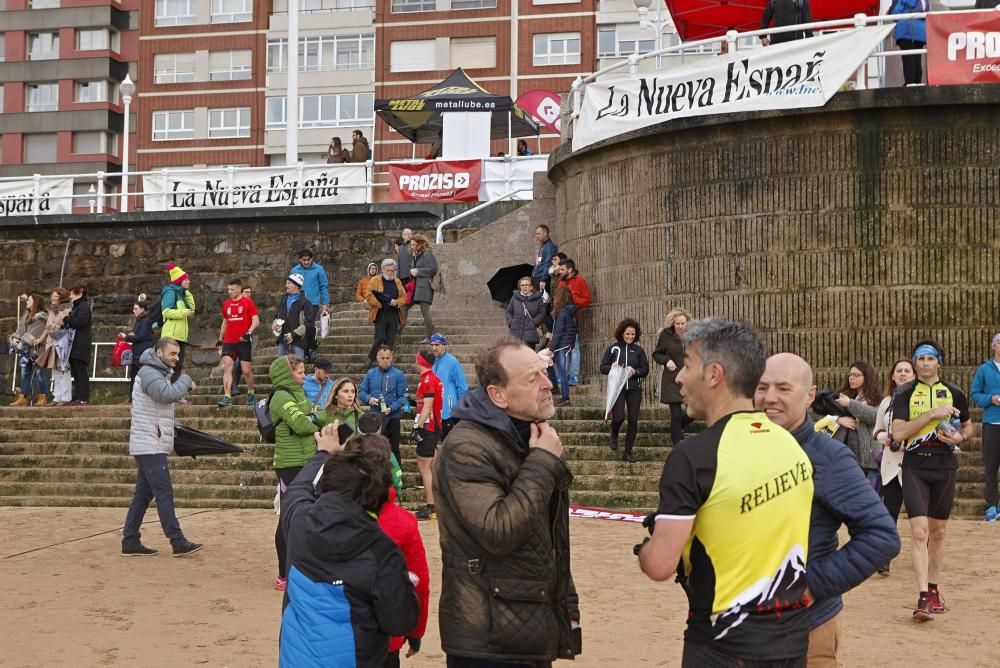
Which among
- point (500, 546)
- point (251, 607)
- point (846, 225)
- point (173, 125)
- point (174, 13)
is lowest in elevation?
point (251, 607)

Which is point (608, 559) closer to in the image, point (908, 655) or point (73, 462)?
point (908, 655)

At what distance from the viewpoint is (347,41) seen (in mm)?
52062

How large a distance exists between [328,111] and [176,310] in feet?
123

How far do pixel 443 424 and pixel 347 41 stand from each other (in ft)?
140

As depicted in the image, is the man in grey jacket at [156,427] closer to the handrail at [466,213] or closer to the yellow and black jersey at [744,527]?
the yellow and black jersey at [744,527]

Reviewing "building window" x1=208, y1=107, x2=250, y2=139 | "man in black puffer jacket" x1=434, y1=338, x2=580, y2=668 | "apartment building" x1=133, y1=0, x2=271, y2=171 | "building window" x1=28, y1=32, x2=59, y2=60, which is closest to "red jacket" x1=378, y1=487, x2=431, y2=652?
"man in black puffer jacket" x1=434, y1=338, x2=580, y2=668

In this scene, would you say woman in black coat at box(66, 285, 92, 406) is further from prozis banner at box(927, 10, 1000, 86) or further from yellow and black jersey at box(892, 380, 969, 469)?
yellow and black jersey at box(892, 380, 969, 469)

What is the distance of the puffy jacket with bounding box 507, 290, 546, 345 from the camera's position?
49.6ft

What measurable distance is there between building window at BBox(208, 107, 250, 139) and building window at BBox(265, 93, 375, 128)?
145cm

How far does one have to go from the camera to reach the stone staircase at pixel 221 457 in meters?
12.7

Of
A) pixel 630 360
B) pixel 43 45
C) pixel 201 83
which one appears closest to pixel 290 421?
pixel 630 360

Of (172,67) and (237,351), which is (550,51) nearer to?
(172,67)

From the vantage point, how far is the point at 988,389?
1123cm

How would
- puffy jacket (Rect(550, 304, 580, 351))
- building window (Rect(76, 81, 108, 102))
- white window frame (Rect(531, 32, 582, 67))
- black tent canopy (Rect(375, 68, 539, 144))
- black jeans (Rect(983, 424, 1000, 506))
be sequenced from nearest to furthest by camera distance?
1. black jeans (Rect(983, 424, 1000, 506))
2. puffy jacket (Rect(550, 304, 580, 351))
3. black tent canopy (Rect(375, 68, 539, 144))
4. white window frame (Rect(531, 32, 582, 67))
5. building window (Rect(76, 81, 108, 102))
